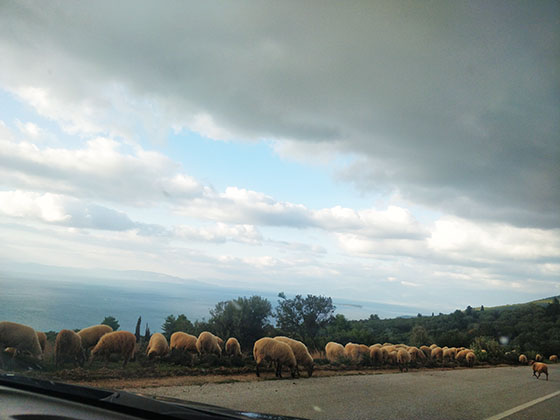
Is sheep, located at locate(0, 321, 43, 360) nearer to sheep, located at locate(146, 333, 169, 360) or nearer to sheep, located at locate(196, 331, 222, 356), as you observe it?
sheep, located at locate(146, 333, 169, 360)

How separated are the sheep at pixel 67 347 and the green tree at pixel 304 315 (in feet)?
47.1

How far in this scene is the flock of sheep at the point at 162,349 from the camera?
29.1ft

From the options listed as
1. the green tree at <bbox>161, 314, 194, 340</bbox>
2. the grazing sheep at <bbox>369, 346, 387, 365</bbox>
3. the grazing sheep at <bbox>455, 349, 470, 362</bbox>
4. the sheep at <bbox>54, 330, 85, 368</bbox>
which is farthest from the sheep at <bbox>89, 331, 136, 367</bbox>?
the grazing sheep at <bbox>455, 349, 470, 362</bbox>

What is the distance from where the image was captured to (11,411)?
1737 millimetres

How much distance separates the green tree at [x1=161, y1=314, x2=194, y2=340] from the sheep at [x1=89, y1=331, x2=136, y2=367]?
916cm

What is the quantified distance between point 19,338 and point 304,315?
1734 cm

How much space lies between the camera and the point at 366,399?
7195mm

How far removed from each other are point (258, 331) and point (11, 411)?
1702 centimetres

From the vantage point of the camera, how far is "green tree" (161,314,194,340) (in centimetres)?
2002

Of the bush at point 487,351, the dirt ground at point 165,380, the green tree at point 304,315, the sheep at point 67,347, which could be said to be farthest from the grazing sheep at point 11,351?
the bush at point 487,351

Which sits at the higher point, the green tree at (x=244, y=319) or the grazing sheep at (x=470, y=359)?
the green tree at (x=244, y=319)

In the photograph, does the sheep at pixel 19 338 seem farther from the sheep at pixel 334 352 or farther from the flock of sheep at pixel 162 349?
the sheep at pixel 334 352

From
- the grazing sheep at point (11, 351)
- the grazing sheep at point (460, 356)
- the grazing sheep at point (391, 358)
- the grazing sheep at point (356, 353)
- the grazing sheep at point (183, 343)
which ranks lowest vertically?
the grazing sheep at point (460, 356)

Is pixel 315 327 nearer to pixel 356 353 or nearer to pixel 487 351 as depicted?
pixel 356 353
